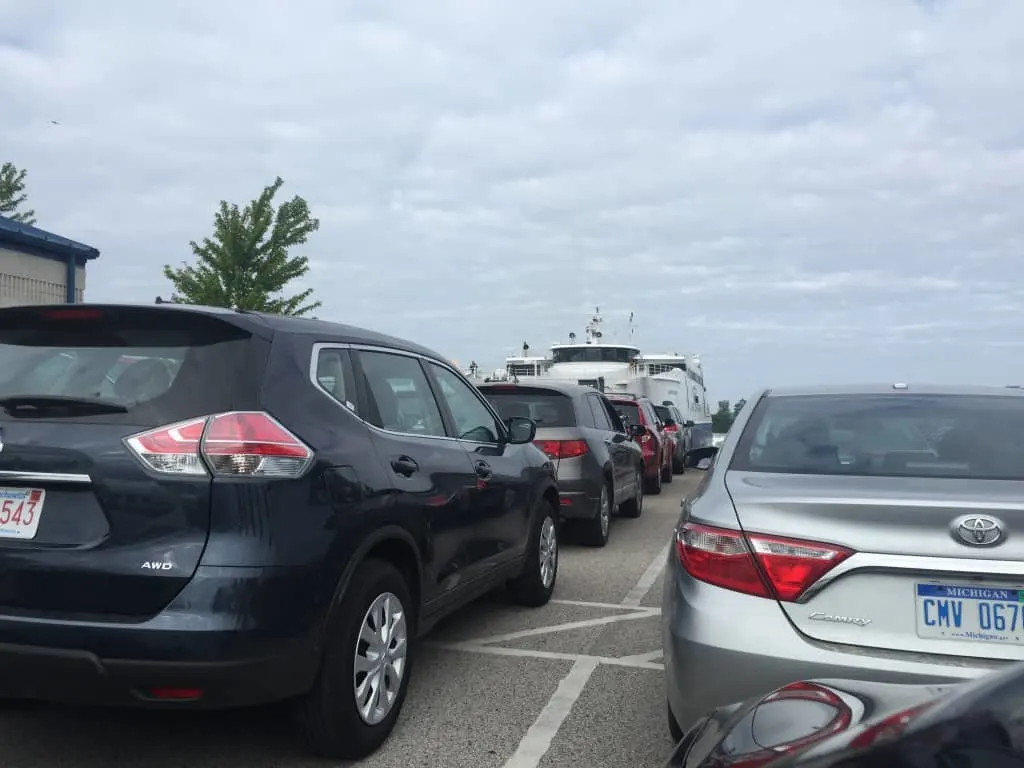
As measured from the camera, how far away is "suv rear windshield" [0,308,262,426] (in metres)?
3.31

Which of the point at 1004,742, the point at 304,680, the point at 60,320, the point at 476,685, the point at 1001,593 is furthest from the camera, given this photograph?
the point at 476,685

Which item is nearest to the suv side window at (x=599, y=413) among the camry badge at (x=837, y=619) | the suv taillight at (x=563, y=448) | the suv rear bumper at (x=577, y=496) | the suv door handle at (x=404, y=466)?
the suv taillight at (x=563, y=448)

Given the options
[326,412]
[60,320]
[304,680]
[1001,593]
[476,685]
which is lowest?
[476,685]

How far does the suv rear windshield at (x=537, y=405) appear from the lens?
28.6 ft

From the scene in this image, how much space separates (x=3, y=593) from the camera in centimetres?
317

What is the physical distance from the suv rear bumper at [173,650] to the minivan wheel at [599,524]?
230 inches

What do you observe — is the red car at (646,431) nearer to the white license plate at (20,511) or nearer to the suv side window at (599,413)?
the suv side window at (599,413)

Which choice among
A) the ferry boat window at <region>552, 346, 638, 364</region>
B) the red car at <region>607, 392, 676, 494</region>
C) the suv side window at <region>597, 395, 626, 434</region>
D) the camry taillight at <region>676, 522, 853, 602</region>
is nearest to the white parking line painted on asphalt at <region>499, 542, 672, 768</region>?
the camry taillight at <region>676, 522, 853, 602</region>

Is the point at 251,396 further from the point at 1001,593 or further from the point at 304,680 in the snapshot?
the point at 1001,593

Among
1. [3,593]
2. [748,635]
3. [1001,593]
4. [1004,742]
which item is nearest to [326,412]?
[3,593]

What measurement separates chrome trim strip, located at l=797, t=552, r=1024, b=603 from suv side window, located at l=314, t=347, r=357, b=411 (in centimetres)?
194

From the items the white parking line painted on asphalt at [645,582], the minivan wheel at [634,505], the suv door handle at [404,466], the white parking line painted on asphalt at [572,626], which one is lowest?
the white parking line painted on asphalt at [645,582]

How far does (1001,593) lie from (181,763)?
300 centimetres

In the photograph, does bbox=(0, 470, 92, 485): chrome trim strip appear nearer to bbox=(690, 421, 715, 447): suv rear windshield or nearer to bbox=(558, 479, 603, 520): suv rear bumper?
bbox=(558, 479, 603, 520): suv rear bumper
